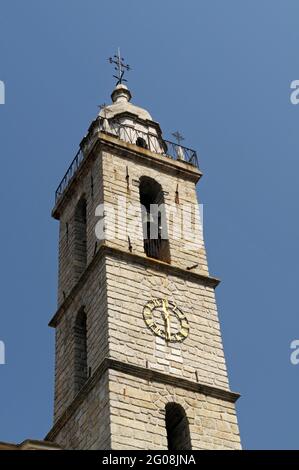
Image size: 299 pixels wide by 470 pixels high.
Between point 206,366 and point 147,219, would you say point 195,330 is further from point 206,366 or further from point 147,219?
point 147,219

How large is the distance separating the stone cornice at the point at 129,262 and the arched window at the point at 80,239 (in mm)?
1110

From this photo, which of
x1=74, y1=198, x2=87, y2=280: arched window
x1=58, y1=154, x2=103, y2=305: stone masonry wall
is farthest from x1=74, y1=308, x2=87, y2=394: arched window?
x1=74, y1=198, x2=87, y2=280: arched window

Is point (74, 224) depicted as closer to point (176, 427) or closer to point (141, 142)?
point (141, 142)

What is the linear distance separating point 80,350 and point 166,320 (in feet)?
9.45

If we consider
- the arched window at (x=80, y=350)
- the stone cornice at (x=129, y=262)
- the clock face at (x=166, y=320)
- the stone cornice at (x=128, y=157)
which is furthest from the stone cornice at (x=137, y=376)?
the stone cornice at (x=128, y=157)

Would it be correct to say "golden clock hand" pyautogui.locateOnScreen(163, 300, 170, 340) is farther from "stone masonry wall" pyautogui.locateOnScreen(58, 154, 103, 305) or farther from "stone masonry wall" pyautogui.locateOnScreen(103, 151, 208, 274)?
"stone masonry wall" pyautogui.locateOnScreen(58, 154, 103, 305)

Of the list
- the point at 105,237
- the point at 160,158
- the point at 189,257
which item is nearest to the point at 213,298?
the point at 189,257

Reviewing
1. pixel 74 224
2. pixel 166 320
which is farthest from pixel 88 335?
pixel 74 224

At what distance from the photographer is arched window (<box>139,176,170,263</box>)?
31773mm

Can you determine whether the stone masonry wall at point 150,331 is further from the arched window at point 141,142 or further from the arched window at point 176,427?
the arched window at point 141,142

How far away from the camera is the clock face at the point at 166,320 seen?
91.9 ft

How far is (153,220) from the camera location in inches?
1287
